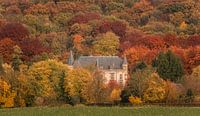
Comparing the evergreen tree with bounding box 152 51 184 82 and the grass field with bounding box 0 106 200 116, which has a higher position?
the evergreen tree with bounding box 152 51 184 82

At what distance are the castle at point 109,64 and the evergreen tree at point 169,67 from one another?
10.4 meters

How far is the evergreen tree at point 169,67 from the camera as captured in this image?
82125 millimetres

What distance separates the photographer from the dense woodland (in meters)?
64.9

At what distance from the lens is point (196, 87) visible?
66875mm

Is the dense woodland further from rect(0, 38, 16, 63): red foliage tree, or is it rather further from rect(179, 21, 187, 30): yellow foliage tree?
rect(179, 21, 187, 30): yellow foliage tree

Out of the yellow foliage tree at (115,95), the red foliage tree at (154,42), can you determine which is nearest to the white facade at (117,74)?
the red foliage tree at (154,42)

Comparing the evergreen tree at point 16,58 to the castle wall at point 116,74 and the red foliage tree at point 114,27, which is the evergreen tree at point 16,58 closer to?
the castle wall at point 116,74

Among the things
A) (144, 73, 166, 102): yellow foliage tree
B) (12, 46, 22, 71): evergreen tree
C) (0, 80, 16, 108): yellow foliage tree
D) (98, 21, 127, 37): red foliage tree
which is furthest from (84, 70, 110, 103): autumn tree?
(98, 21, 127, 37): red foliage tree

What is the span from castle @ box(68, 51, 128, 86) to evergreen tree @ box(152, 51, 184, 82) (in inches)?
408

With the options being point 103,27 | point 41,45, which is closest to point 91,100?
point 41,45

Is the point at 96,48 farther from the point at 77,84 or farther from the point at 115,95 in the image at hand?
the point at 115,95

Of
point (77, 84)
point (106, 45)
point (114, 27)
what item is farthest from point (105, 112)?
point (114, 27)

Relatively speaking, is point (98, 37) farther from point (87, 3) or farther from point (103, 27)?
point (87, 3)

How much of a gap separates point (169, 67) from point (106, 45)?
3851cm
